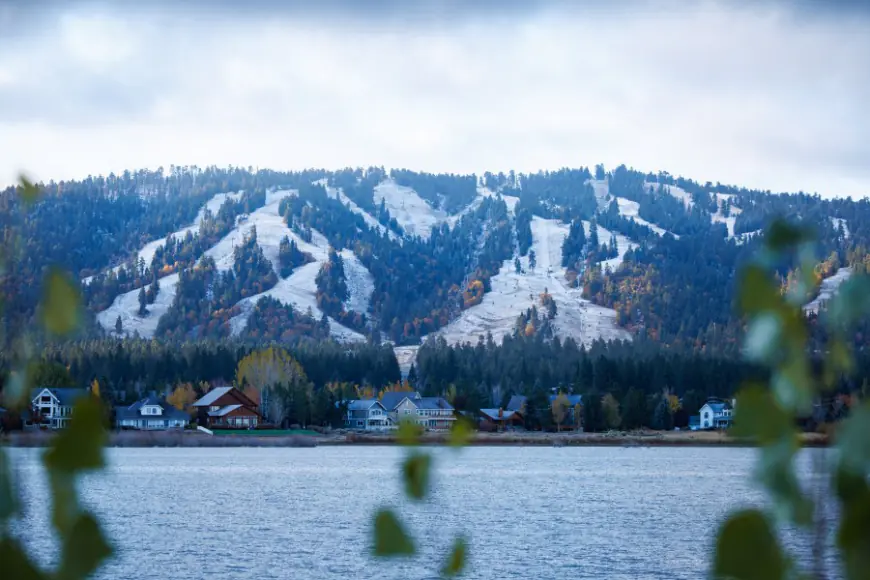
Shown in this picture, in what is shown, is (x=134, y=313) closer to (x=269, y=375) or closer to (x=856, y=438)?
(x=269, y=375)

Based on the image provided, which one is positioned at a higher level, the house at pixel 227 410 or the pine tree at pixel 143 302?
the pine tree at pixel 143 302

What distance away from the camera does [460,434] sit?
2.68 m

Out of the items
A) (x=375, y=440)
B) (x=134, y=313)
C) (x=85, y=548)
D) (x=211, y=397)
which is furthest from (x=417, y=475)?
(x=134, y=313)

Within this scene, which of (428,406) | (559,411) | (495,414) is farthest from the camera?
(428,406)

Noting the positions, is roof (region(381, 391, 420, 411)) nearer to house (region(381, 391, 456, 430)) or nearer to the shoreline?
house (region(381, 391, 456, 430))

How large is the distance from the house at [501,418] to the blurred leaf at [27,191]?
91999 mm

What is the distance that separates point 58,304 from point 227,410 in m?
89.5

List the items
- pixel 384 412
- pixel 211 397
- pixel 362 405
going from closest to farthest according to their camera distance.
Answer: pixel 211 397 < pixel 362 405 < pixel 384 412

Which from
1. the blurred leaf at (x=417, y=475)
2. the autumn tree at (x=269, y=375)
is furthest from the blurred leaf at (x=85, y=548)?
the autumn tree at (x=269, y=375)

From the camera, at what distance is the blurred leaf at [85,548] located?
2115 millimetres

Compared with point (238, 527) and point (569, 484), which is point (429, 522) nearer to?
point (238, 527)

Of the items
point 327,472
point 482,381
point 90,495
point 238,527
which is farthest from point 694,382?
point 238,527

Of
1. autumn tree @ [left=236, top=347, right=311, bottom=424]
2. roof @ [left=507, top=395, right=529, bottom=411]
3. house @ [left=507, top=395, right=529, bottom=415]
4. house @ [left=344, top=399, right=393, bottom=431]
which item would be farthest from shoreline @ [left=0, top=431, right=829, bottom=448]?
roof @ [left=507, top=395, right=529, bottom=411]

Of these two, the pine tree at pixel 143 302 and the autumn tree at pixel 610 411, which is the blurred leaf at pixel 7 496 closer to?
the autumn tree at pixel 610 411
